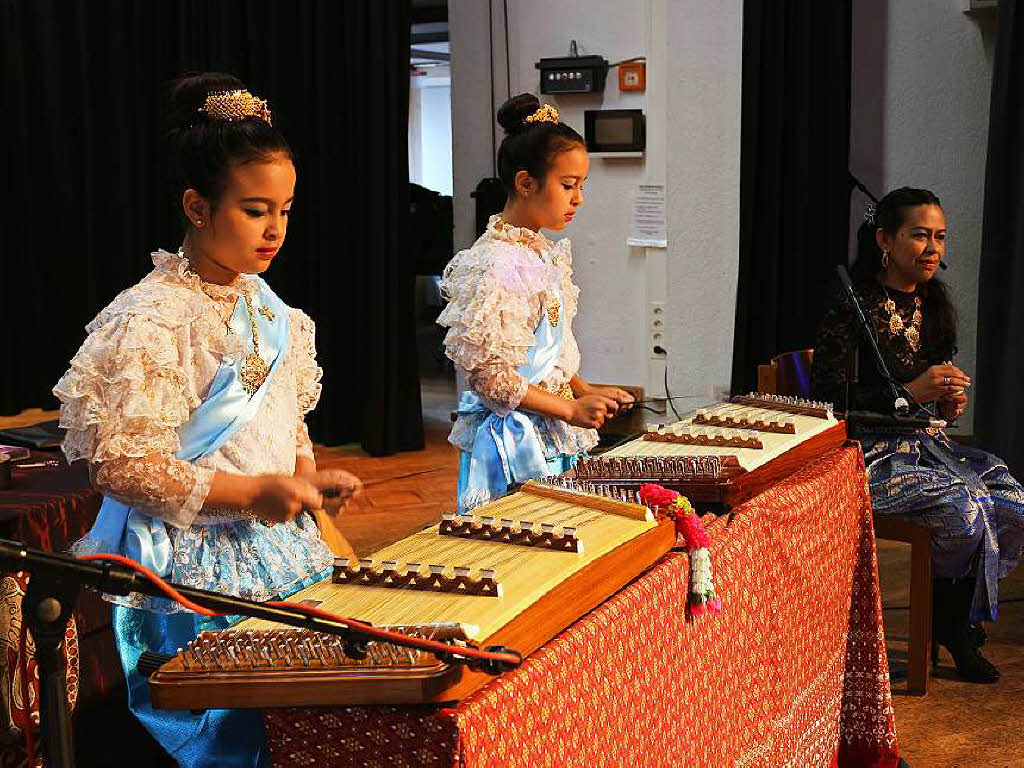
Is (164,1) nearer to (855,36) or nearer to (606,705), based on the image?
(855,36)

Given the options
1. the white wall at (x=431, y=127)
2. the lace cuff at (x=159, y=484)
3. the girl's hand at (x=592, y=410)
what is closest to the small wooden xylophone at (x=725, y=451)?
the girl's hand at (x=592, y=410)

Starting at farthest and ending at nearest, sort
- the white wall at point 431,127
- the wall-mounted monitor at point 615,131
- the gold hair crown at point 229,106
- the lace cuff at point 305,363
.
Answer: the white wall at point 431,127 < the wall-mounted monitor at point 615,131 < the lace cuff at point 305,363 < the gold hair crown at point 229,106

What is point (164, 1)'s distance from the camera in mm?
6512

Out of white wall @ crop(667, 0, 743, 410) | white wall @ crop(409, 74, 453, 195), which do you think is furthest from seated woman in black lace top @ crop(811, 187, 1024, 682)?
white wall @ crop(409, 74, 453, 195)

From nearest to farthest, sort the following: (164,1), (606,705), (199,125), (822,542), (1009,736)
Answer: (606,705), (199,125), (822,542), (1009,736), (164,1)

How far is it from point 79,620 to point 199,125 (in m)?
1.17

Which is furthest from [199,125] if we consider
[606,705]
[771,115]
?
[771,115]

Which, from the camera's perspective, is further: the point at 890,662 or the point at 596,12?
the point at 596,12

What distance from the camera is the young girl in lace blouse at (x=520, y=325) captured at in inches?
105

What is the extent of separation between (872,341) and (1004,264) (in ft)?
6.39

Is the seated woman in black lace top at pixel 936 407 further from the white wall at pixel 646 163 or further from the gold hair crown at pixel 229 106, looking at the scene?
the white wall at pixel 646 163

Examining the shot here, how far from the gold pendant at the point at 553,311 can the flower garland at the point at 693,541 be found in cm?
97

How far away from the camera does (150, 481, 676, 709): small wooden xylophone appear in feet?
4.09

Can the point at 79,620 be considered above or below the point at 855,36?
below
